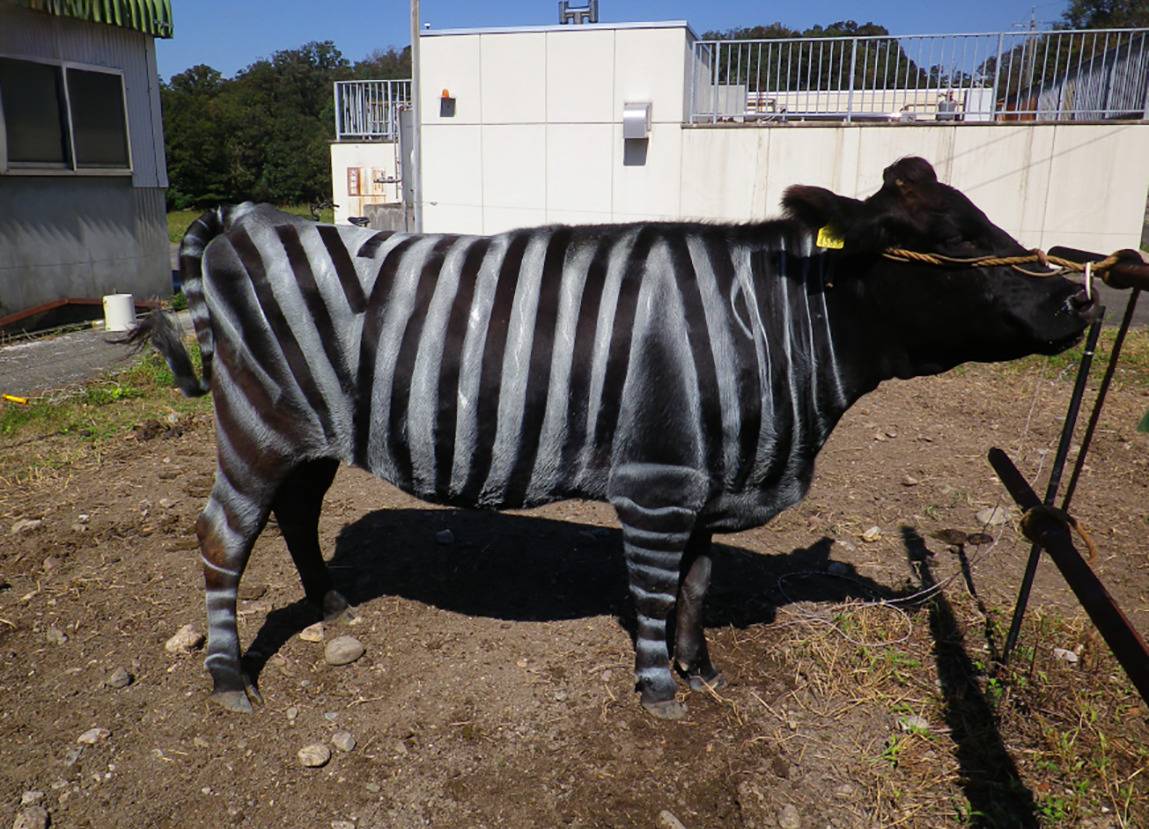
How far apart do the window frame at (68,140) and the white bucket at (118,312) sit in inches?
64.0

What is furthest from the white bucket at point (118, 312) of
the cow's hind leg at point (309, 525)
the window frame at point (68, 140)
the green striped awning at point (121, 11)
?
the cow's hind leg at point (309, 525)

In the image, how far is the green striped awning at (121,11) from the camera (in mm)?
9752

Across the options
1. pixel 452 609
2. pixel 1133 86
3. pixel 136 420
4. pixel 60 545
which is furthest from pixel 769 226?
pixel 1133 86

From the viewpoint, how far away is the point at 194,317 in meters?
3.24

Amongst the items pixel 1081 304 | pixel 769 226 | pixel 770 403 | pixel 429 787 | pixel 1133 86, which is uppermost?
pixel 1133 86

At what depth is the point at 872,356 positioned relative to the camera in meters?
3.04

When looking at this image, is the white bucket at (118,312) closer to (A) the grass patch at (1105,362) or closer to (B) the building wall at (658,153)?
(B) the building wall at (658,153)

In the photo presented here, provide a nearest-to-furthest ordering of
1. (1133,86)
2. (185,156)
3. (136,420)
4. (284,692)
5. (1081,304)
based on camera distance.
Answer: (1081,304), (284,692), (136,420), (1133,86), (185,156)

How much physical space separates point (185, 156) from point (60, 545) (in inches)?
1500

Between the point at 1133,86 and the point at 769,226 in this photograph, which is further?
the point at 1133,86

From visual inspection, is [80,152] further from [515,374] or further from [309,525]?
[515,374]

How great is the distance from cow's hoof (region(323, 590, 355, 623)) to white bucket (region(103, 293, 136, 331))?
7494 millimetres

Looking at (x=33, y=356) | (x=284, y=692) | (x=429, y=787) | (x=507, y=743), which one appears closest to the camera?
(x=429, y=787)

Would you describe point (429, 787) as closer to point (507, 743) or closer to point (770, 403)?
point (507, 743)
